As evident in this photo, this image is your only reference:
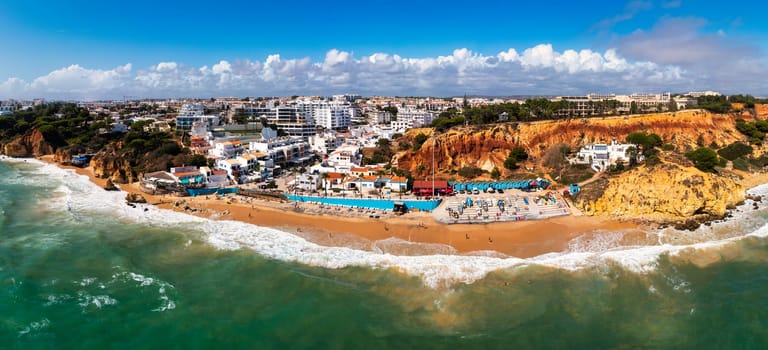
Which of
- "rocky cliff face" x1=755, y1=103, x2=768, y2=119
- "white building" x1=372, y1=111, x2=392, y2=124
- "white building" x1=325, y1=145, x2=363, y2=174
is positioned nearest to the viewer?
"white building" x1=325, y1=145, x2=363, y2=174

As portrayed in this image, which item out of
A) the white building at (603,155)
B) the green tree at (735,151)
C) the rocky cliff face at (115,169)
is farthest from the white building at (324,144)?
the green tree at (735,151)

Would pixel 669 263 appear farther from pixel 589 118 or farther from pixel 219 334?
pixel 589 118

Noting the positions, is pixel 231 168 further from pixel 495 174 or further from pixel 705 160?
pixel 705 160

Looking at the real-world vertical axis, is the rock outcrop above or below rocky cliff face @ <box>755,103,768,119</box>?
below

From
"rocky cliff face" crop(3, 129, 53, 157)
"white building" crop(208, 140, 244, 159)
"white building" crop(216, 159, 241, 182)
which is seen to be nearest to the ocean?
"white building" crop(216, 159, 241, 182)

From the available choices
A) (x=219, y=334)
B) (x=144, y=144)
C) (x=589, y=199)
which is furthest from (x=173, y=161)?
(x=589, y=199)

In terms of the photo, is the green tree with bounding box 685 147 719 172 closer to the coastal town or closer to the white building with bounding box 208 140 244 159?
the coastal town

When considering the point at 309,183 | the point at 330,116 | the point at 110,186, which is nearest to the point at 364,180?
the point at 309,183

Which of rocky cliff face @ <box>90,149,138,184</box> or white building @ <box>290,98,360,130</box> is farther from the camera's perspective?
white building @ <box>290,98,360,130</box>
